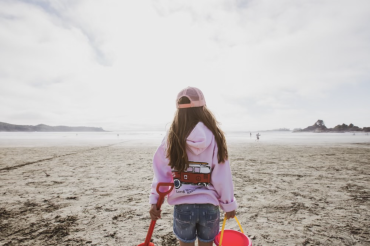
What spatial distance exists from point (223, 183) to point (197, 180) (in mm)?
258

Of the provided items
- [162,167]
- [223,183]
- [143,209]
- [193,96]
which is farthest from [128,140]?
[223,183]

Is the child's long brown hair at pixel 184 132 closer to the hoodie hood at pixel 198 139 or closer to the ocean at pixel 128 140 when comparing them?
the hoodie hood at pixel 198 139

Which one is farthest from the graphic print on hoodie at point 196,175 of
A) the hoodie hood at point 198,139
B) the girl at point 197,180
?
the hoodie hood at point 198,139

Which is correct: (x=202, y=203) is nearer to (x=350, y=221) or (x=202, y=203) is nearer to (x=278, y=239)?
(x=278, y=239)

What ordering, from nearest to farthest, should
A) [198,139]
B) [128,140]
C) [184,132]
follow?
[198,139] → [184,132] → [128,140]

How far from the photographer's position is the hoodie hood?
1.86 m

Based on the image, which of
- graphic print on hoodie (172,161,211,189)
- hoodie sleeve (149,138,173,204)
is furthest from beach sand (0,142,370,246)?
graphic print on hoodie (172,161,211,189)

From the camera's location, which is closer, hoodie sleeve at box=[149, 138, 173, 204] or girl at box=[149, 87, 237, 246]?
girl at box=[149, 87, 237, 246]

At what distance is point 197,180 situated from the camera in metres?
1.93

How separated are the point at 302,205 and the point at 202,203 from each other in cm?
393

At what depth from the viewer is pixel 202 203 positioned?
1.89 meters

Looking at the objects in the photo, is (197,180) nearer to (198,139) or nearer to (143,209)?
(198,139)

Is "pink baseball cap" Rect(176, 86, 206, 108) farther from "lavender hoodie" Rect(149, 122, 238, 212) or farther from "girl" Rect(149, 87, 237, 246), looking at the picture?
"lavender hoodie" Rect(149, 122, 238, 212)

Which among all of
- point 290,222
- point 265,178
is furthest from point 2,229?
point 265,178
